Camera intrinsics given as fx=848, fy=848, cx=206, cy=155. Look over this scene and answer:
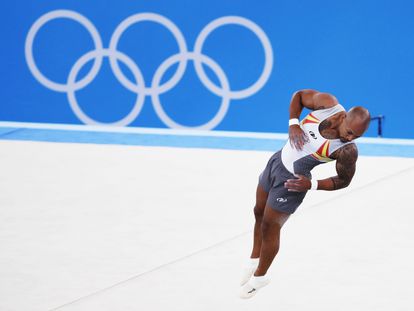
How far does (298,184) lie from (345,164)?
0.97 feet

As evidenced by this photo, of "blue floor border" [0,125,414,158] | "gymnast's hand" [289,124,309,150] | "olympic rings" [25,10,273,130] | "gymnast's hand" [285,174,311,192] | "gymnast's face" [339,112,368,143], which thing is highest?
"gymnast's face" [339,112,368,143]

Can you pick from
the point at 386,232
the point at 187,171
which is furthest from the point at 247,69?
the point at 386,232

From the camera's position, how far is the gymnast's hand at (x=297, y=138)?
510 centimetres

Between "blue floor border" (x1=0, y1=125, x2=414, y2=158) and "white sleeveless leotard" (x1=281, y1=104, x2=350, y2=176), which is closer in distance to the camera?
"white sleeveless leotard" (x1=281, y1=104, x2=350, y2=176)

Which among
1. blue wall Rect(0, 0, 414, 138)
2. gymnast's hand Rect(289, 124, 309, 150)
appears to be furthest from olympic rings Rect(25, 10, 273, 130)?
gymnast's hand Rect(289, 124, 309, 150)

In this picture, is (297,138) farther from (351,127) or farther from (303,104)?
(351,127)

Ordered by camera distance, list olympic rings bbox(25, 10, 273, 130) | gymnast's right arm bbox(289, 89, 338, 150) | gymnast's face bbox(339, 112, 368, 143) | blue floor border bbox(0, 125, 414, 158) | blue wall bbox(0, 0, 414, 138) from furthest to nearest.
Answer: olympic rings bbox(25, 10, 273, 130) → blue wall bbox(0, 0, 414, 138) → blue floor border bbox(0, 125, 414, 158) → gymnast's right arm bbox(289, 89, 338, 150) → gymnast's face bbox(339, 112, 368, 143)

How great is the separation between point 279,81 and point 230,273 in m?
5.45

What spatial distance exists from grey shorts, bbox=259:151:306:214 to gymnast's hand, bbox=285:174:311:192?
19 cm

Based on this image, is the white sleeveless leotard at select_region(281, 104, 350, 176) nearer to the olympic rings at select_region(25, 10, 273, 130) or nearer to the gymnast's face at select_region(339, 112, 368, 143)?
the gymnast's face at select_region(339, 112, 368, 143)

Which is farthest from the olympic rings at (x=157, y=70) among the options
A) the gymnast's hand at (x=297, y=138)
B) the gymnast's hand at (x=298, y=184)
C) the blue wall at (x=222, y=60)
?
the gymnast's hand at (x=298, y=184)

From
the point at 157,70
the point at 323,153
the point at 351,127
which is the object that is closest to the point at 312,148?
the point at 323,153

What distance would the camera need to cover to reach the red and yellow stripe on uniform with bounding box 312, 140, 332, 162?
4961 millimetres

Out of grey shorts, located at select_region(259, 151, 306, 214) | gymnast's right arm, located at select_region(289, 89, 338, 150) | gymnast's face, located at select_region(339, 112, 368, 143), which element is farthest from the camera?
grey shorts, located at select_region(259, 151, 306, 214)
